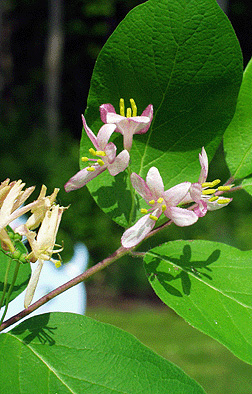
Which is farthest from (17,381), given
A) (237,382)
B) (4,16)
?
(4,16)

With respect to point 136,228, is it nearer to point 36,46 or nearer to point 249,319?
point 249,319

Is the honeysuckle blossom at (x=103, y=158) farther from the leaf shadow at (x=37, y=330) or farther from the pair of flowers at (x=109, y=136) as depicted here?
the leaf shadow at (x=37, y=330)

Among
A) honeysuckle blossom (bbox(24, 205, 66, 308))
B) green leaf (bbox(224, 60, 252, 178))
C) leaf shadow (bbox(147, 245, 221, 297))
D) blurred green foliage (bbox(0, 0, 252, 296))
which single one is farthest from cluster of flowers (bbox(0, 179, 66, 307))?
blurred green foliage (bbox(0, 0, 252, 296))

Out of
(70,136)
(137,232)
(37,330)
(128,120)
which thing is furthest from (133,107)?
(70,136)

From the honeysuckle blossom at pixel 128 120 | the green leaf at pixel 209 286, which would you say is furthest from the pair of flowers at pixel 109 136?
the green leaf at pixel 209 286

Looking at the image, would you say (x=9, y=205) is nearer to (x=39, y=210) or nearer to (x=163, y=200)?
(x=39, y=210)

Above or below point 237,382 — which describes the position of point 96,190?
above

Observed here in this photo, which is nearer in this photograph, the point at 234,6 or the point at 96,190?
the point at 96,190
